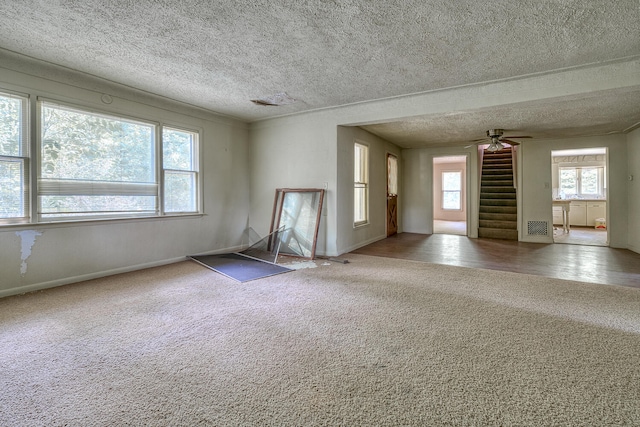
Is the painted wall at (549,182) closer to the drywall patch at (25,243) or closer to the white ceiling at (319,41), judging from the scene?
the white ceiling at (319,41)

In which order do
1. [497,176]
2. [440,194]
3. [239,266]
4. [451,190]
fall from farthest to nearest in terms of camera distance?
1. [440,194]
2. [451,190]
3. [497,176]
4. [239,266]

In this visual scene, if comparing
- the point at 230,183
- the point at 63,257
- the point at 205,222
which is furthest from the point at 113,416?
the point at 230,183

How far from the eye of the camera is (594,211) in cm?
A: 931

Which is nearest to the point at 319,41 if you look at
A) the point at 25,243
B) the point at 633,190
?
the point at 25,243

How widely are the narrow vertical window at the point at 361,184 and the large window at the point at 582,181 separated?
795 cm

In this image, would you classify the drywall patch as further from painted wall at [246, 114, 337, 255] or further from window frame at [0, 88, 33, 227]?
painted wall at [246, 114, 337, 255]

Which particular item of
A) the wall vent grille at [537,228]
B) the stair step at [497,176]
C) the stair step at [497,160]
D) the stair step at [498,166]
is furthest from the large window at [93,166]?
the stair step at [497,160]

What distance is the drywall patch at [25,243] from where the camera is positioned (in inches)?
129

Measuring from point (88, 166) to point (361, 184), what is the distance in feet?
14.8

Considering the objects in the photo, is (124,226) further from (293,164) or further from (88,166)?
(293,164)

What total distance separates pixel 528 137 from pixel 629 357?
19.2ft

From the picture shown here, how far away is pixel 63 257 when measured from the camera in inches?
142

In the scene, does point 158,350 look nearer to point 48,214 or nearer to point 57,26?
point 48,214

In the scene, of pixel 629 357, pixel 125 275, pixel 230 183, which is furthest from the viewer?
pixel 230 183
